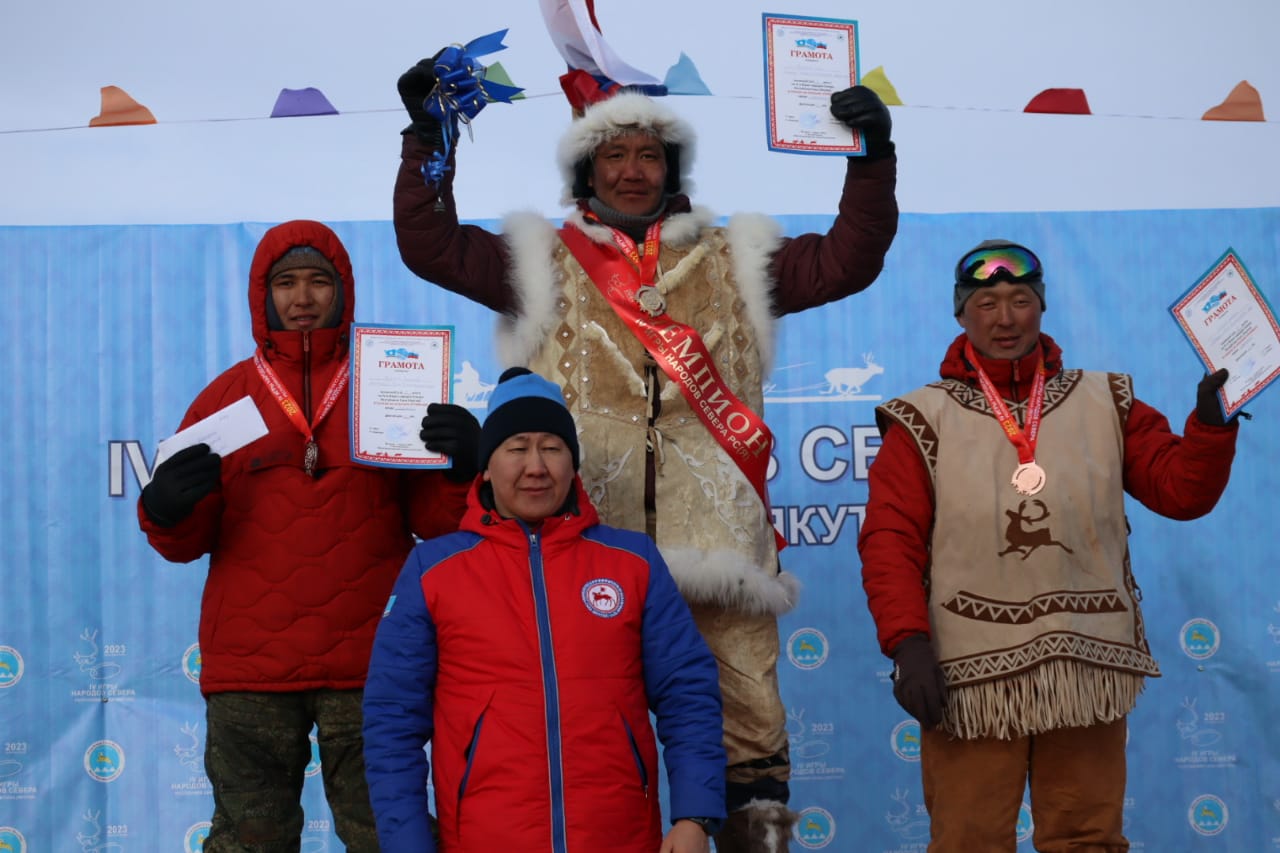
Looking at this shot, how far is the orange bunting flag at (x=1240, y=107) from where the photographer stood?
424cm

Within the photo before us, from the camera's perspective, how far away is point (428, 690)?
2.43 m

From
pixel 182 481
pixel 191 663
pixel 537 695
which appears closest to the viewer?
pixel 537 695

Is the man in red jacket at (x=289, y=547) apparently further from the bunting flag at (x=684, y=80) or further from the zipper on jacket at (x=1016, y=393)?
the bunting flag at (x=684, y=80)

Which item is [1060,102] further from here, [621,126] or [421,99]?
[421,99]

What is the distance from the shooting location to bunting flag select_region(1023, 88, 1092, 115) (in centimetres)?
417

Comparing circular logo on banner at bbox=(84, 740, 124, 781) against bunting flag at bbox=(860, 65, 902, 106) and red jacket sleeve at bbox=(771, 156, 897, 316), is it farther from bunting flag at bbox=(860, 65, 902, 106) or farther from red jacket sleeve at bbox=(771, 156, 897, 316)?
bunting flag at bbox=(860, 65, 902, 106)

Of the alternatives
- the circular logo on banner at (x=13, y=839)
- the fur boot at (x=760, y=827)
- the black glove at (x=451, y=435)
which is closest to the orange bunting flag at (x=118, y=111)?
the black glove at (x=451, y=435)

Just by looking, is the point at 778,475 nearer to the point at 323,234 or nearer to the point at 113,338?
the point at 323,234

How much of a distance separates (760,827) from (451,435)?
40.3 inches

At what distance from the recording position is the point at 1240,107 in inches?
167

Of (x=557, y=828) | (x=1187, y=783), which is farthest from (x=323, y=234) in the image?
(x=1187, y=783)

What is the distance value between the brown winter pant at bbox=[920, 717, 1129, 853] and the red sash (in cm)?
70

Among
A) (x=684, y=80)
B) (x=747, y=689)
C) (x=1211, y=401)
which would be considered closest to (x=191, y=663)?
(x=747, y=689)

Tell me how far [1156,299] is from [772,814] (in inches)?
95.0
